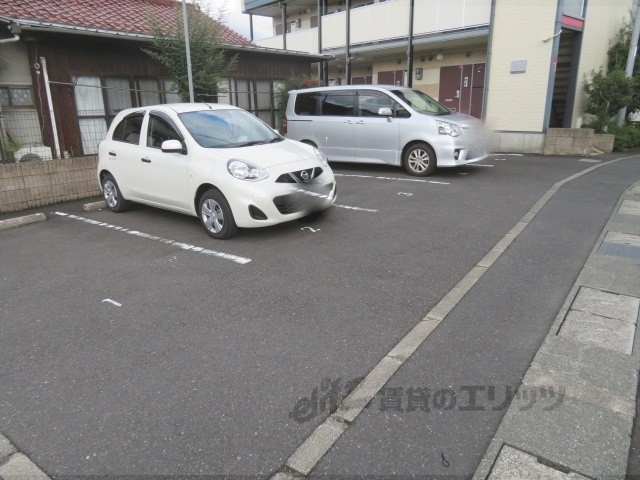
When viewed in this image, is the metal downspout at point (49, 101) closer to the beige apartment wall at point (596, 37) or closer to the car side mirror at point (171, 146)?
the car side mirror at point (171, 146)

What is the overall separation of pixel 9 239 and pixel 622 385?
22.2 ft

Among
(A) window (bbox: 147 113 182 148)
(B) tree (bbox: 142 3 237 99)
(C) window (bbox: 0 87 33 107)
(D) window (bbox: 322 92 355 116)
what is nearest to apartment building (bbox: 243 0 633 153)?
(D) window (bbox: 322 92 355 116)

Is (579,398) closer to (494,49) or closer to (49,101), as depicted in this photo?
(49,101)

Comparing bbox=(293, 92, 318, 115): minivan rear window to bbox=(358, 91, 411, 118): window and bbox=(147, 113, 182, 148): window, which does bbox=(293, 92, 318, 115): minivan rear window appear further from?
bbox=(147, 113, 182, 148): window

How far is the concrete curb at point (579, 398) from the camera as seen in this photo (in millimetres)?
2090

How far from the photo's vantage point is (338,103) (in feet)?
32.9

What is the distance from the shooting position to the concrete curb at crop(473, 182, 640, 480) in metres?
2.09

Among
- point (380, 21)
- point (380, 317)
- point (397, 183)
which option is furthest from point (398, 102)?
point (380, 21)

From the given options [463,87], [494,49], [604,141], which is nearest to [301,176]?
[494,49]

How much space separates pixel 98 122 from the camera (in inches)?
407

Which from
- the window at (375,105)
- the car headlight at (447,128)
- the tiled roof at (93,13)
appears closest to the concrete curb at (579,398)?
the car headlight at (447,128)

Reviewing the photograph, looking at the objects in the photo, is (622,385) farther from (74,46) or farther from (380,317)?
(74,46)

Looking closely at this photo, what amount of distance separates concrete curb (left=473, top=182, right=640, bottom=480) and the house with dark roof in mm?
8536

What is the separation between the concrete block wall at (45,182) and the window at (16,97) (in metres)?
2.46
